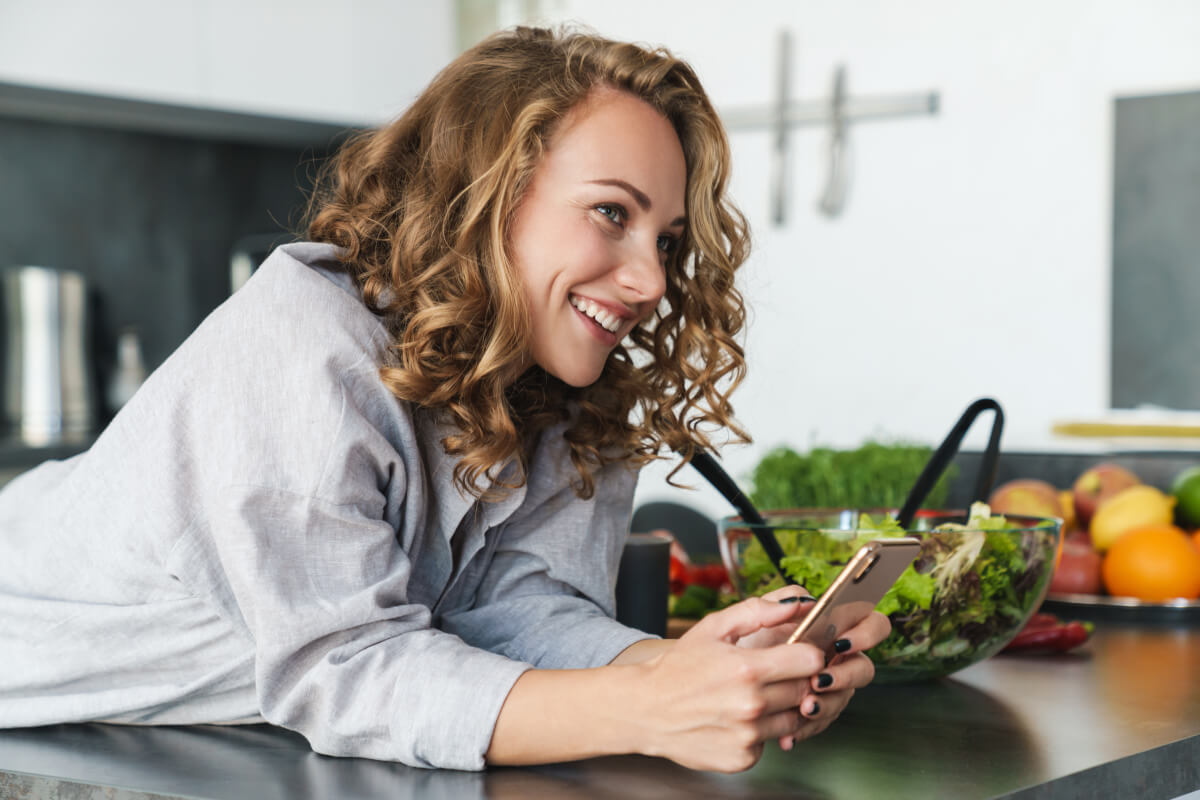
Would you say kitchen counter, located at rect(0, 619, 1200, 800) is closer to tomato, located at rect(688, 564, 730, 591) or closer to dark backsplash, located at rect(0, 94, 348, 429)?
tomato, located at rect(688, 564, 730, 591)

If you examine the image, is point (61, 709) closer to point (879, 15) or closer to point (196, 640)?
point (196, 640)

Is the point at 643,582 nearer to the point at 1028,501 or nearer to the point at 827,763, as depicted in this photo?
the point at 827,763

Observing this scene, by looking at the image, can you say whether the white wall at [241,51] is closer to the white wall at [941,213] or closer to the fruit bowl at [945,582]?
the white wall at [941,213]

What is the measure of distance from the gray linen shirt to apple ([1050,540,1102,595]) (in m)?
0.70

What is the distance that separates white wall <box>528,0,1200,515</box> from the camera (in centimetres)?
338

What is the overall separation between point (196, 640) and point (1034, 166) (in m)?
2.99

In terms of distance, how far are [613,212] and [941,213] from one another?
2745 millimetres

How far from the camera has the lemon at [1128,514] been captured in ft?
5.34

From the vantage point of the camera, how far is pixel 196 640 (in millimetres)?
990

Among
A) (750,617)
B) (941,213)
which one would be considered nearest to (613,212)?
(750,617)

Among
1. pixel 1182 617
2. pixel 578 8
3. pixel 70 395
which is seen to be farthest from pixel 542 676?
pixel 578 8

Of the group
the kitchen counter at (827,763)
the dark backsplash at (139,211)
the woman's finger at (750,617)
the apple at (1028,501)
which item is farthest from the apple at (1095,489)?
the dark backsplash at (139,211)

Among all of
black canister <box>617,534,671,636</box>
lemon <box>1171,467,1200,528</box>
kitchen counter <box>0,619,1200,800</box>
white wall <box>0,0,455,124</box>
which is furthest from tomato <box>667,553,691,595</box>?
white wall <box>0,0,455,124</box>

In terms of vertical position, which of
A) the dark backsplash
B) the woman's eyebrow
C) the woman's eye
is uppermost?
the dark backsplash
